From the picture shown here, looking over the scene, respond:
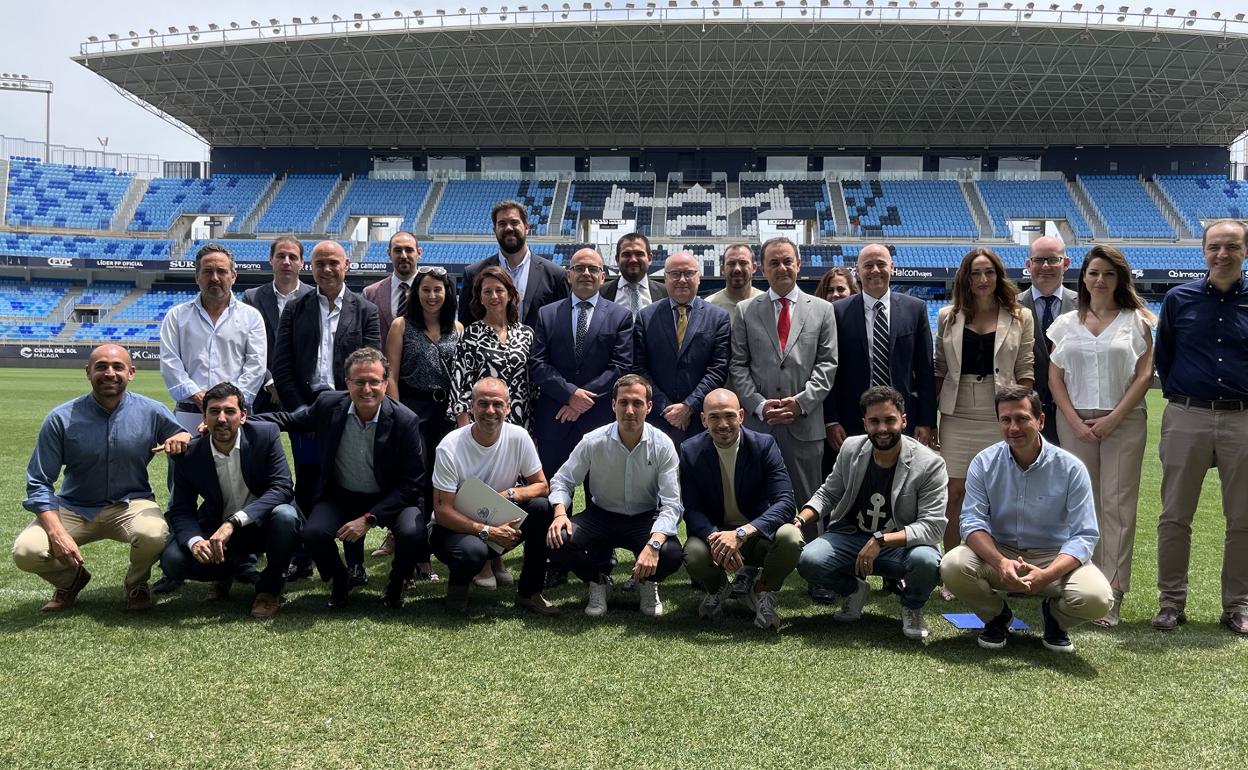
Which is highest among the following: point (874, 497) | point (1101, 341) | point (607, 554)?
point (1101, 341)

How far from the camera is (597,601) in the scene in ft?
15.6

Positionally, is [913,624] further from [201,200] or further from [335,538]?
[201,200]

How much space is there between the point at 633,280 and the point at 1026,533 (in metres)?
2.96

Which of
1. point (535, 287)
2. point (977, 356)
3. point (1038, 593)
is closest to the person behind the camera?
point (1038, 593)

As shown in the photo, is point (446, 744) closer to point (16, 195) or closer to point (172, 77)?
point (172, 77)

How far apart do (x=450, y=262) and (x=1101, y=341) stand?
33.7 meters

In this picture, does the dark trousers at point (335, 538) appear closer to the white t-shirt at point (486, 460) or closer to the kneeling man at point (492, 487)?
the kneeling man at point (492, 487)

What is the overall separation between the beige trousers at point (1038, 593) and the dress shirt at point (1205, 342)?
49.6 inches

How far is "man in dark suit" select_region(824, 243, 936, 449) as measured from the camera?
5271mm

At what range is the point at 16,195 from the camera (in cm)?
4012

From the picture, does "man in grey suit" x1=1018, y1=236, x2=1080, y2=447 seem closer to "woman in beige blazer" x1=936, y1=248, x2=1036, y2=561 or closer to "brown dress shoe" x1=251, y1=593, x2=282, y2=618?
"woman in beige blazer" x1=936, y1=248, x2=1036, y2=561

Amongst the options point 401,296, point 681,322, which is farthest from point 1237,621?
point 401,296

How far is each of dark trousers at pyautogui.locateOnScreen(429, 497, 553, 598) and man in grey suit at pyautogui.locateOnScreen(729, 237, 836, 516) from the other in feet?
5.07

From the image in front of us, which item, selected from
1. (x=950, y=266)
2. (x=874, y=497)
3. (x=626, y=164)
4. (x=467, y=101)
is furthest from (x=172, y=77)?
(x=874, y=497)
